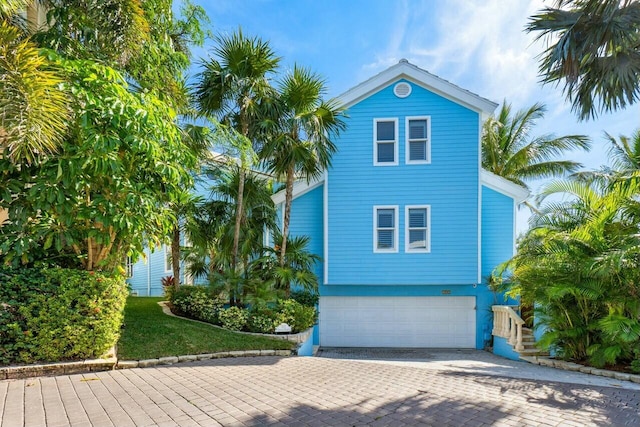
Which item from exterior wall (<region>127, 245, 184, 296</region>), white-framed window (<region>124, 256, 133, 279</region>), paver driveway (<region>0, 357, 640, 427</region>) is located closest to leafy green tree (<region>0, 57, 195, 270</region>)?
white-framed window (<region>124, 256, 133, 279</region>)

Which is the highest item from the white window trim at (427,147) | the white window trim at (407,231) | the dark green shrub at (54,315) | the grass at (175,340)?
the white window trim at (427,147)

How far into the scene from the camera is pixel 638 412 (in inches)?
193

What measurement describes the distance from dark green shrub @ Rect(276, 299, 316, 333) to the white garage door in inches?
125

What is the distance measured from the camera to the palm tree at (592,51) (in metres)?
7.11

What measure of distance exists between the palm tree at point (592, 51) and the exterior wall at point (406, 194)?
12.7ft

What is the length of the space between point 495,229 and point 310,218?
6548mm

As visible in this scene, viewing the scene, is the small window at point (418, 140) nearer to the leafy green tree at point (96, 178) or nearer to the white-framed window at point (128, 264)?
the leafy green tree at point (96, 178)

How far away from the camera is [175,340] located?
7543 mm

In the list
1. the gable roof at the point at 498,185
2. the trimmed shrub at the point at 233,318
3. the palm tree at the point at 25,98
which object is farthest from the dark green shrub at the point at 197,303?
the palm tree at the point at 25,98

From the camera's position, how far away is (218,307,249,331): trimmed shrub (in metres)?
9.30

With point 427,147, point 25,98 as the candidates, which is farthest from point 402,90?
point 25,98

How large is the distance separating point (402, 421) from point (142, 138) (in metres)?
5.37

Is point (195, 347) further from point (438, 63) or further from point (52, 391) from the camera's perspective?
point (438, 63)

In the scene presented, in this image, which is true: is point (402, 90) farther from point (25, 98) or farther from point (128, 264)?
point (128, 264)
